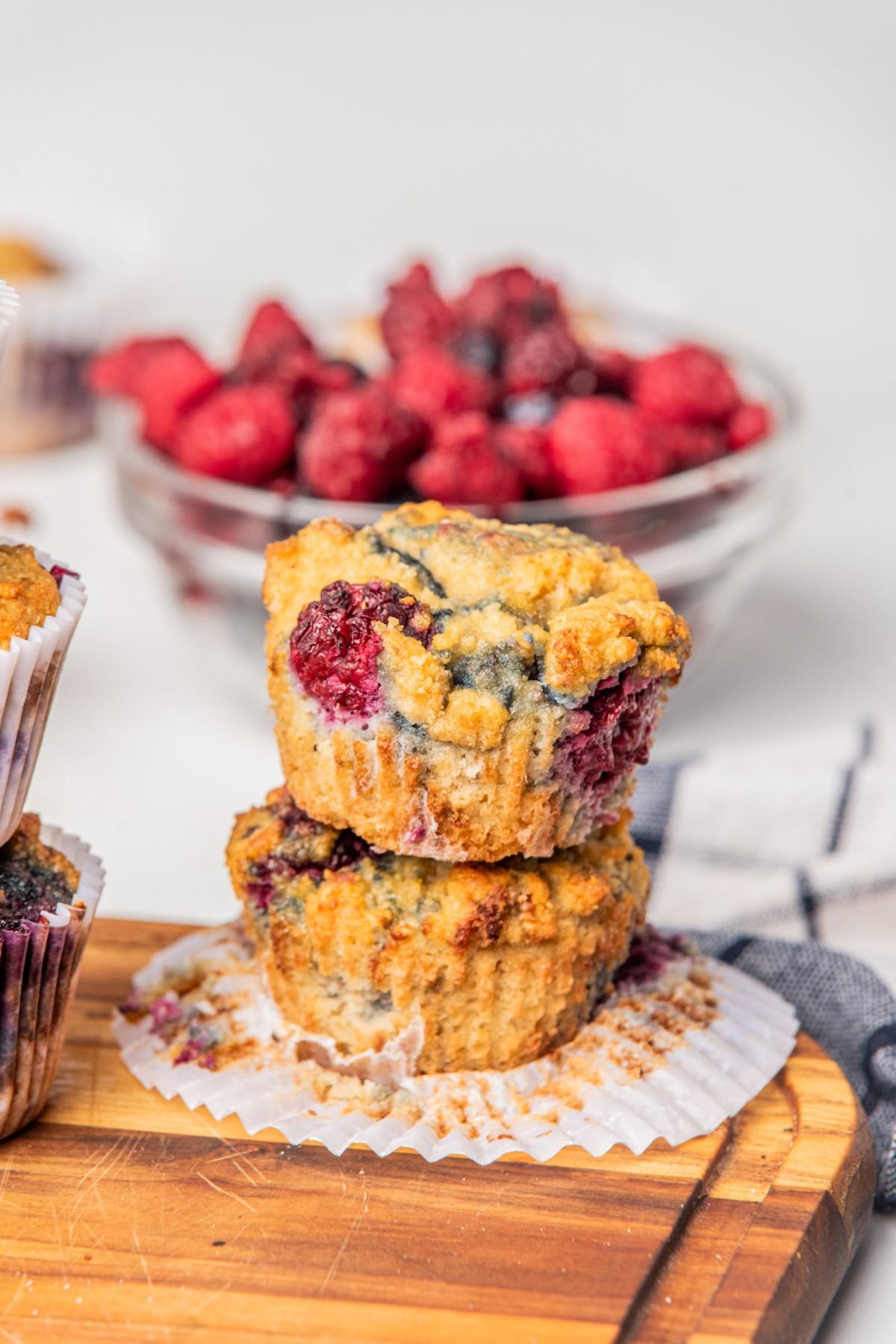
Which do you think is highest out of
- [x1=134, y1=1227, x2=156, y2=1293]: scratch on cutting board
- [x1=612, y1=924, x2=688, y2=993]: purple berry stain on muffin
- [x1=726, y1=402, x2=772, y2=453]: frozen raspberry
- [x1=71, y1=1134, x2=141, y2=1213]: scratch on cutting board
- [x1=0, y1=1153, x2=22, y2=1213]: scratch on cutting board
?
[x1=726, y1=402, x2=772, y2=453]: frozen raspberry

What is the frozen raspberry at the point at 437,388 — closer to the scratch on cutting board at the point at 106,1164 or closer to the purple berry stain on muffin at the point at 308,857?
the purple berry stain on muffin at the point at 308,857

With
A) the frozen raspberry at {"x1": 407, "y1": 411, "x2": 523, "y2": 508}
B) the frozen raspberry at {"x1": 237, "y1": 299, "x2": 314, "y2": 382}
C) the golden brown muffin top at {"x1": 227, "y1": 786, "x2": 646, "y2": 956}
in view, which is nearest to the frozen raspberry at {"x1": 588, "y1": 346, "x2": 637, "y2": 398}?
the frozen raspberry at {"x1": 407, "y1": 411, "x2": 523, "y2": 508}

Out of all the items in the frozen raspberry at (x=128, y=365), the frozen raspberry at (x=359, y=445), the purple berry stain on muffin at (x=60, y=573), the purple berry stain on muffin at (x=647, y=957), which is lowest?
the purple berry stain on muffin at (x=647, y=957)

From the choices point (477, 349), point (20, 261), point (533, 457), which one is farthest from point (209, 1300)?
point (20, 261)

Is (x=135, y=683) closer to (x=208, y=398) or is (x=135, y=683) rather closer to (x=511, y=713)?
(x=208, y=398)

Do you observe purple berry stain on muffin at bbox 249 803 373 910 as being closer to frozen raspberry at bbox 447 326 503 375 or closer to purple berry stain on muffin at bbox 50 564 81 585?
purple berry stain on muffin at bbox 50 564 81 585

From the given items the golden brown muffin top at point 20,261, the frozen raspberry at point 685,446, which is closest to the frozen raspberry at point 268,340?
the frozen raspberry at point 685,446

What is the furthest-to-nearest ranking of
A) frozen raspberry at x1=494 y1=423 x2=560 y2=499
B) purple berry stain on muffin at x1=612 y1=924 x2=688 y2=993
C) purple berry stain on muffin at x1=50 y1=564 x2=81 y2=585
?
1. frozen raspberry at x1=494 y1=423 x2=560 y2=499
2. purple berry stain on muffin at x1=612 y1=924 x2=688 y2=993
3. purple berry stain on muffin at x1=50 y1=564 x2=81 y2=585
